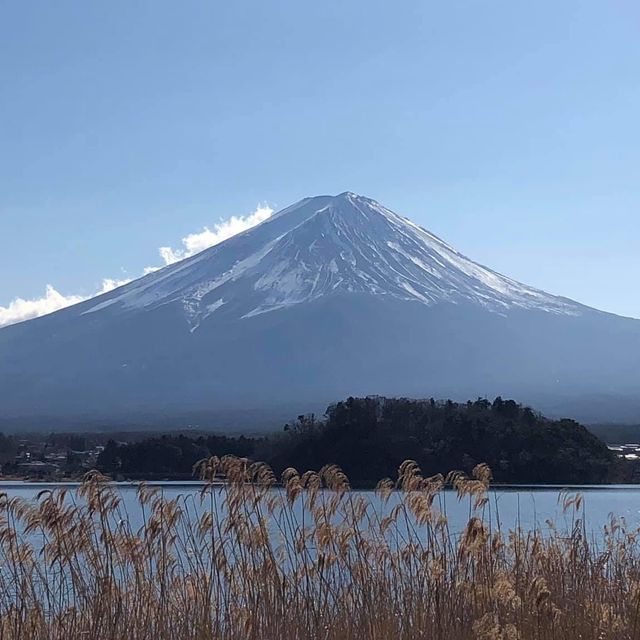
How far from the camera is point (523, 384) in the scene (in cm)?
12606

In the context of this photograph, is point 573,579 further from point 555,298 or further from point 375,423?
point 555,298

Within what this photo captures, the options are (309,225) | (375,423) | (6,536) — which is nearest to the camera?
(6,536)

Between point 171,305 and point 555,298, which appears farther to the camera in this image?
point 555,298

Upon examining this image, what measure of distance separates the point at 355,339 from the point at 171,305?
66.8 feet

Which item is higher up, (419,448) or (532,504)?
(419,448)

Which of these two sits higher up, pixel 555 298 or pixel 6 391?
pixel 555 298

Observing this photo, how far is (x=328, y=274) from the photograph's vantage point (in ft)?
490

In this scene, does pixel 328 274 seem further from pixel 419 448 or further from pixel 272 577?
pixel 272 577

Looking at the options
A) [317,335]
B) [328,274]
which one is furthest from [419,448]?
[328,274]

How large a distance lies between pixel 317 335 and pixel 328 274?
12670 mm

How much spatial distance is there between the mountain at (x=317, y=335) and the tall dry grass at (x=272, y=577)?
100.0 metres

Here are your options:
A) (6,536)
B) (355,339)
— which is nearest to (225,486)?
(6,536)

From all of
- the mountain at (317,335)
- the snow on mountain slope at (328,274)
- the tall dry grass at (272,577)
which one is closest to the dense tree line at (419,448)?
the tall dry grass at (272,577)

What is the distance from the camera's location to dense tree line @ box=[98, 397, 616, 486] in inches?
1216
